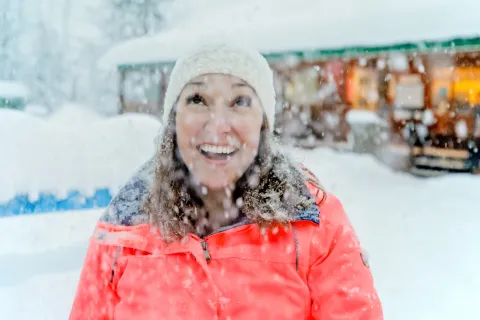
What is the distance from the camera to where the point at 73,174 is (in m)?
5.52

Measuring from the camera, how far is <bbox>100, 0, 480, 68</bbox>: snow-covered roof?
1058 cm

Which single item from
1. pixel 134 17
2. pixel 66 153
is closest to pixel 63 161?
pixel 66 153

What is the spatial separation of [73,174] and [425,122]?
10100 millimetres

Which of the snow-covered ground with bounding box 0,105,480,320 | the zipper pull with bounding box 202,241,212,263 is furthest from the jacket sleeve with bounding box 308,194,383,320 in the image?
the snow-covered ground with bounding box 0,105,480,320

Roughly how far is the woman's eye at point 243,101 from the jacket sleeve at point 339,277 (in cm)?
47

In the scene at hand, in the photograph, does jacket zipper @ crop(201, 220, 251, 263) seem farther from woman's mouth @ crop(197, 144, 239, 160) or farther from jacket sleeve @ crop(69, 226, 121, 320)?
jacket sleeve @ crop(69, 226, 121, 320)

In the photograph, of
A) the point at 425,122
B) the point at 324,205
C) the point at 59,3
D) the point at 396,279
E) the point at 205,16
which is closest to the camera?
the point at 324,205

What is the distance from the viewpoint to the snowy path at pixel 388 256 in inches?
150

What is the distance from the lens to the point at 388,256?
508 centimetres

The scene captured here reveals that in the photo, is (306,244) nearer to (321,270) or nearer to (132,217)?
(321,270)

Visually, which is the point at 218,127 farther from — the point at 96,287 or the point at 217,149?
Result: the point at 96,287

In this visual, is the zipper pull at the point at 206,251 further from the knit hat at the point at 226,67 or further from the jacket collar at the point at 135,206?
the knit hat at the point at 226,67

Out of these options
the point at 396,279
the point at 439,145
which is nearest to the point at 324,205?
the point at 396,279

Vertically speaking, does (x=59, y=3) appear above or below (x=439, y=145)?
above
